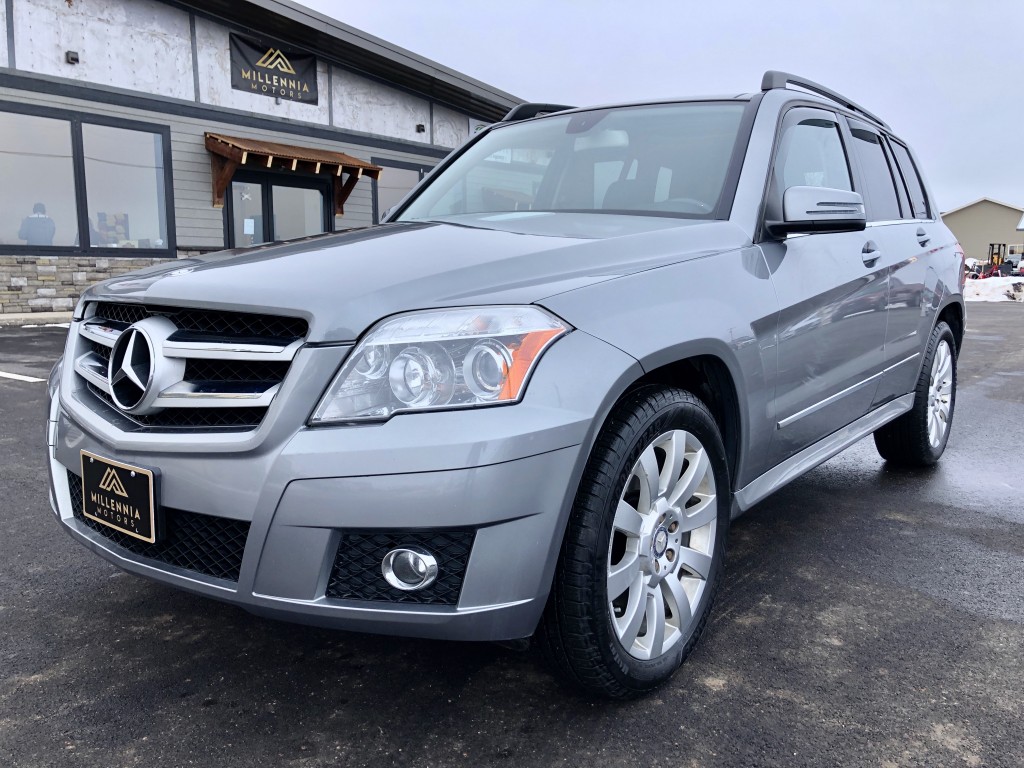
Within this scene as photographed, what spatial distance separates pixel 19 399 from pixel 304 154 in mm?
9031

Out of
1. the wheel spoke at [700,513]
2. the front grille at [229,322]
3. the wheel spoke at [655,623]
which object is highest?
the front grille at [229,322]

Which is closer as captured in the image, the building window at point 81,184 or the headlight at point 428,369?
the headlight at point 428,369

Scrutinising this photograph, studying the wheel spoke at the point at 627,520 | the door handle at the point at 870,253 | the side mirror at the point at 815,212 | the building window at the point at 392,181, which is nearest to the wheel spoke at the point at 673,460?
the wheel spoke at the point at 627,520

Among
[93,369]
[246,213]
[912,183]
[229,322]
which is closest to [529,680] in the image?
[229,322]

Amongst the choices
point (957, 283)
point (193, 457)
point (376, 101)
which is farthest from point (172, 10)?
point (193, 457)

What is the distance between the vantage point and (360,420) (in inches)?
67.2

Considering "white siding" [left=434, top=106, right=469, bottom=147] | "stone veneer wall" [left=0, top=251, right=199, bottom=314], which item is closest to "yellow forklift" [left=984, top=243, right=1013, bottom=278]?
"white siding" [left=434, top=106, right=469, bottom=147]

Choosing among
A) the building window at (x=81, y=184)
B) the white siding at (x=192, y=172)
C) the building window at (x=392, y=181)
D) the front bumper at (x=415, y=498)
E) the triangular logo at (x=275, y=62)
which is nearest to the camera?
the front bumper at (x=415, y=498)

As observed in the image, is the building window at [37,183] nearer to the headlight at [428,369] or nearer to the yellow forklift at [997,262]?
the headlight at [428,369]

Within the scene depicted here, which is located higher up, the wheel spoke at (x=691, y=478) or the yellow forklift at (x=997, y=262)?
the yellow forklift at (x=997, y=262)

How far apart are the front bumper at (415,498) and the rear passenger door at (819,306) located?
3.55 feet

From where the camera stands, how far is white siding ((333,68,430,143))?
1535 centimetres

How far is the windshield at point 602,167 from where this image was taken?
284cm

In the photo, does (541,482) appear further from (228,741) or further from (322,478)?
(228,741)
